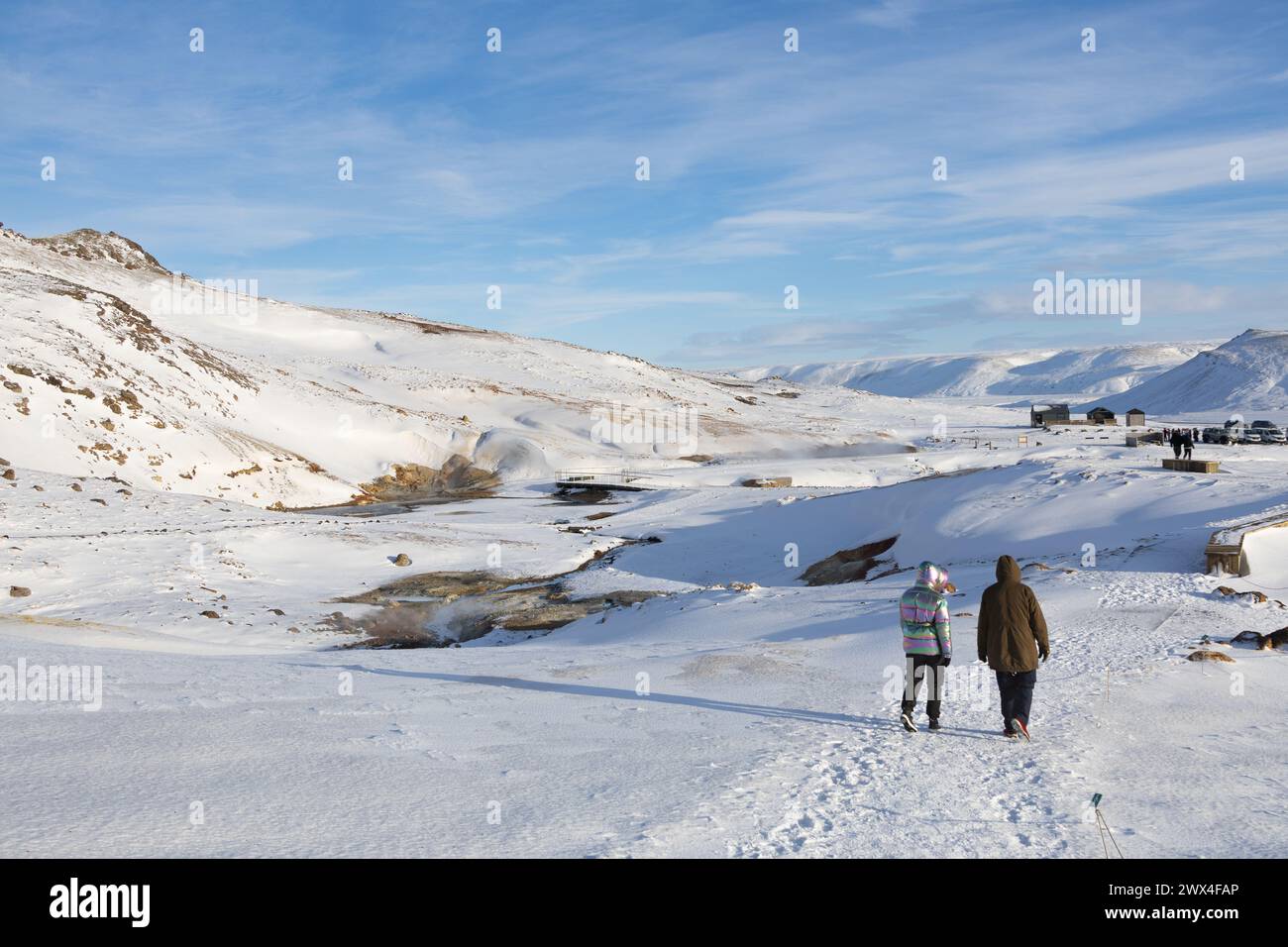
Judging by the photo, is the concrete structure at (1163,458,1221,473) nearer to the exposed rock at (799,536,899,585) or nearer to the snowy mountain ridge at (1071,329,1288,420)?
the exposed rock at (799,536,899,585)

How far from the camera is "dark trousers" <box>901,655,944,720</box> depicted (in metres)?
9.60

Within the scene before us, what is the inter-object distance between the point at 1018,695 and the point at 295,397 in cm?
6133

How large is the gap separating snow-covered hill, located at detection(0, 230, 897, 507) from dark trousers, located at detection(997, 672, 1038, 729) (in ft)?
127

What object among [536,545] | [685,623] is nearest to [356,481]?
[536,545]

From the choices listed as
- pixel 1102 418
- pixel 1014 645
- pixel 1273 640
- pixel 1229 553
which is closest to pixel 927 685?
pixel 1014 645

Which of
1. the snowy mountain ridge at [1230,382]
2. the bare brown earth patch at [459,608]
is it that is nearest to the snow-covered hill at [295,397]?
the bare brown earth patch at [459,608]

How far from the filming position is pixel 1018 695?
9.23 metres

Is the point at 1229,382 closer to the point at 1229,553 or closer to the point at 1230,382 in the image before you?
the point at 1230,382

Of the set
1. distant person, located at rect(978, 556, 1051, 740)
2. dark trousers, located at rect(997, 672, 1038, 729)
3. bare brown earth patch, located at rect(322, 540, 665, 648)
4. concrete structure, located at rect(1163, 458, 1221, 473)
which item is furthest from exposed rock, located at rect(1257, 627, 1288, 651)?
concrete structure, located at rect(1163, 458, 1221, 473)

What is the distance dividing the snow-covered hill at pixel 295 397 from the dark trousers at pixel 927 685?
37956 millimetres

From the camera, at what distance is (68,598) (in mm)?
21234

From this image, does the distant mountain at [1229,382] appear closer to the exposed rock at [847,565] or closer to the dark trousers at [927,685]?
the exposed rock at [847,565]
